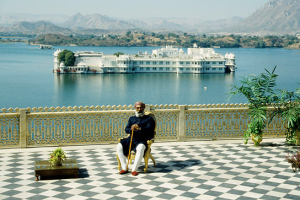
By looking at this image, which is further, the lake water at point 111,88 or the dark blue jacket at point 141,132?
the lake water at point 111,88

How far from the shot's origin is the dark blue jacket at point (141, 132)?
7809 millimetres

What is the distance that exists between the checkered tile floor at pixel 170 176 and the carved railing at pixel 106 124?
270mm

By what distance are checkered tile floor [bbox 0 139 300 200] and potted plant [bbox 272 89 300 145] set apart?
424mm

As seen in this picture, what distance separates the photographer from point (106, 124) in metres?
9.89

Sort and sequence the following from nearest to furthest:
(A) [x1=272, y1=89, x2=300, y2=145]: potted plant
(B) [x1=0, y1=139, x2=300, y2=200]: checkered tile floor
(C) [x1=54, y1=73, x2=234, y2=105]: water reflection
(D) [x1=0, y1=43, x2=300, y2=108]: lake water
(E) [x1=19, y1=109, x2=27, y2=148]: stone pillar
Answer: (B) [x1=0, y1=139, x2=300, y2=200]: checkered tile floor
(E) [x1=19, y1=109, x2=27, y2=148]: stone pillar
(A) [x1=272, y1=89, x2=300, y2=145]: potted plant
(D) [x1=0, y1=43, x2=300, y2=108]: lake water
(C) [x1=54, y1=73, x2=234, y2=105]: water reflection

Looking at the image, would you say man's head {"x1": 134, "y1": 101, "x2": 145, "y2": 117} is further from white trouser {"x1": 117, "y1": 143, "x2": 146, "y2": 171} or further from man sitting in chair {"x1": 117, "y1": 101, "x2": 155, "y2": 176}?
white trouser {"x1": 117, "y1": 143, "x2": 146, "y2": 171}

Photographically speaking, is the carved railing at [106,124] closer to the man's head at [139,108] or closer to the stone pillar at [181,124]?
the stone pillar at [181,124]

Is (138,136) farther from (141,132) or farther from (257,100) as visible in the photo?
(257,100)

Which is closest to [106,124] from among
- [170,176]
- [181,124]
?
[181,124]

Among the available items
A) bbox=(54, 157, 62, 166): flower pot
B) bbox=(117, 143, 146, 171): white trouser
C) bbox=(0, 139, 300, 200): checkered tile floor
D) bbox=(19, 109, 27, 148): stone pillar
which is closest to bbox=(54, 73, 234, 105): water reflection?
bbox=(19, 109, 27, 148): stone pillar

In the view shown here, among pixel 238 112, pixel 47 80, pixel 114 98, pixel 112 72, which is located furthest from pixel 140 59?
pixel 238 112

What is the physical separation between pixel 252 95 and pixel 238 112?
0.54 metres

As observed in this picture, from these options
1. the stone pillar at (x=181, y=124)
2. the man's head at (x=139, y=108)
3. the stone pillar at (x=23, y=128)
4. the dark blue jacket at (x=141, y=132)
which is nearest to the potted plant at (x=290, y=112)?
the stone pillar at (x=181, y=124)

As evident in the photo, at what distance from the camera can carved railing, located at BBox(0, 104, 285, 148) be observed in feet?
31.1
